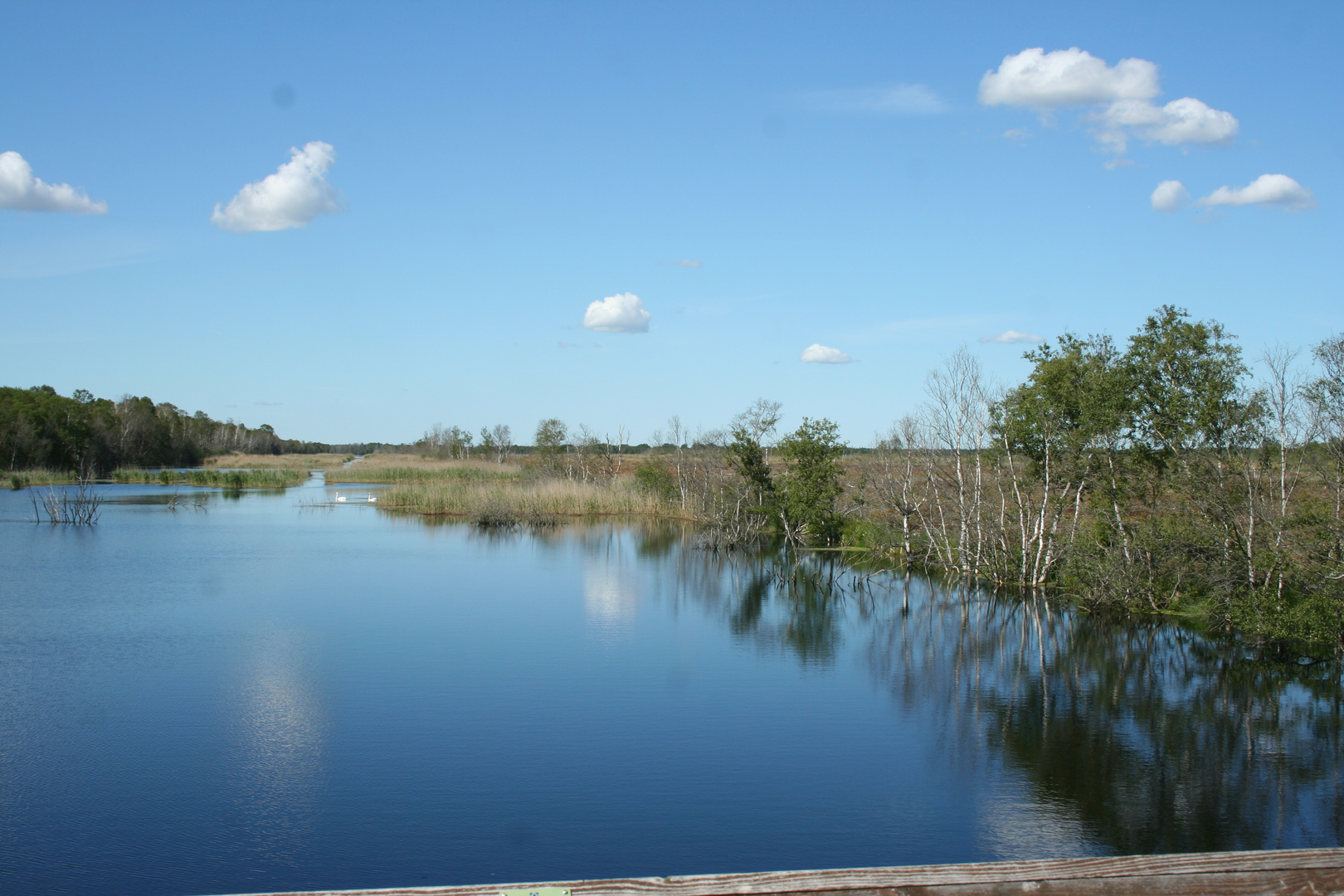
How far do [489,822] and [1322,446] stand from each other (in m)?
13.4

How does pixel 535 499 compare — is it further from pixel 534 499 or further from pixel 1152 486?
pixel 1152 486

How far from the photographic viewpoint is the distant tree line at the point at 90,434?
55844mm

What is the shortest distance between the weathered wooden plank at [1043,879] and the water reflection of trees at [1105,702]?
6.07 meters

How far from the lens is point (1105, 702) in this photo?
40.3ft

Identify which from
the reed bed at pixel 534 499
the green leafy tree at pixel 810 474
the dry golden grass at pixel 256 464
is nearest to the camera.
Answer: the green leafy tree at pixel 810 474

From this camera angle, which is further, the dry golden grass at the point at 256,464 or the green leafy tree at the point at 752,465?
the dry golden grass at the point at 256,464

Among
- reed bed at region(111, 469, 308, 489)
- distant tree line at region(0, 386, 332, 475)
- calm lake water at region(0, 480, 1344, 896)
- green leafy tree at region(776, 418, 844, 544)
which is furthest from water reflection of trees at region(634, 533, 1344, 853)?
reed bed at region(111, 469, 308, 489)

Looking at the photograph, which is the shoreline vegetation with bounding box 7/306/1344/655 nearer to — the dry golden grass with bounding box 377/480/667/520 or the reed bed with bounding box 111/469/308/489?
the dry golden grass with bounding box 377/480/667/520

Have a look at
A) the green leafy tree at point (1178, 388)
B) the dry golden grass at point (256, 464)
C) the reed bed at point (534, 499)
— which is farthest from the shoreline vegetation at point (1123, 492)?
the dry golden grass at point (256, 464)

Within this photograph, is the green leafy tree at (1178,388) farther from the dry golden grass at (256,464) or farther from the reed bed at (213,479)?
the dry golden grass at (256,464)

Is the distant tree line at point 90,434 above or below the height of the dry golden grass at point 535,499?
above

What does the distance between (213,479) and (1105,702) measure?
55.3 metres

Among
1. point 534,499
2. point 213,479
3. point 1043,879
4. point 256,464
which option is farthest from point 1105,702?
point 256,464

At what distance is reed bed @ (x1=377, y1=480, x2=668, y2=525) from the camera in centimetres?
3988
